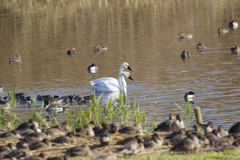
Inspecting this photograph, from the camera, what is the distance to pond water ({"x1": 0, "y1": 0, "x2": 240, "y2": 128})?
1597 centimetres

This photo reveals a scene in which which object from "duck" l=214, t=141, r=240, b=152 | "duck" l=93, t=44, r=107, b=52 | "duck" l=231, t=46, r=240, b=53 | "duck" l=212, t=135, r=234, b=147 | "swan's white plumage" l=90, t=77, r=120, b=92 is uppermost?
"duck" l=93, t=44, r=107, b=52

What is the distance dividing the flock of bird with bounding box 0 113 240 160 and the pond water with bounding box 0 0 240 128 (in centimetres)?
247

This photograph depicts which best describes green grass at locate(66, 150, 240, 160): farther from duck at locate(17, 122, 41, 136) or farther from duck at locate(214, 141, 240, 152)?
duck at locate(17, 122, 41, 136)

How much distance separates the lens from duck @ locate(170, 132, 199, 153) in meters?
8.78

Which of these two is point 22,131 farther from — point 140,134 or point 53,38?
point 53,38

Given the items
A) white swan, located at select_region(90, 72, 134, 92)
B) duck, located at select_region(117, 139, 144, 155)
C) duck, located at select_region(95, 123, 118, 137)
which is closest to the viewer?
duck, located at select_region(117, 139, 144, 155)

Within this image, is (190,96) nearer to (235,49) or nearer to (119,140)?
(119,140)

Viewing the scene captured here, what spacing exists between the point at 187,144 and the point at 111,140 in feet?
5.89

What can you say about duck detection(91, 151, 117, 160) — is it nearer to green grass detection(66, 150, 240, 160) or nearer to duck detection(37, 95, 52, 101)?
green grass detection(66, 150, 240, 160)

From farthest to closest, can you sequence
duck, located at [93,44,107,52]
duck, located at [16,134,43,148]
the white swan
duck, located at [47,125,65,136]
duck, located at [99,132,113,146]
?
duck, located at [93,44,107,52]
the white swan
duck, located at [47,125,65,136]
duck, located at [16,134,43,148]
duck, located at [99,132,113,146]

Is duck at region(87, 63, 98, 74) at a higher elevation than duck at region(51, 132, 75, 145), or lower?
higher

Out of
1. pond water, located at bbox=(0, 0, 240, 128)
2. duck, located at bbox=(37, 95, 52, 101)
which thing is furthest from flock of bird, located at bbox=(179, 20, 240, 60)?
duck, located at bbox=(37, 95, 52, 101)

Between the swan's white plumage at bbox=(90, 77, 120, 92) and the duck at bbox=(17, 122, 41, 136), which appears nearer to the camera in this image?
the duck at bbox=(17, 122, 41, 136)

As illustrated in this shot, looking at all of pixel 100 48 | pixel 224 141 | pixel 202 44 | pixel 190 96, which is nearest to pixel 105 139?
pixel 224 141
